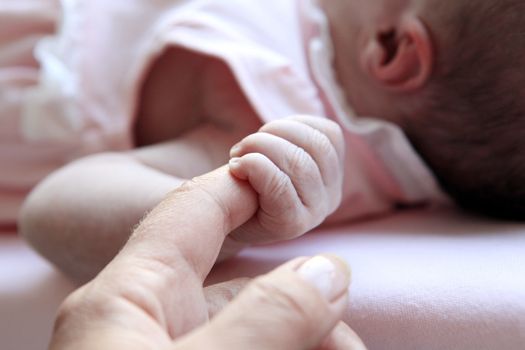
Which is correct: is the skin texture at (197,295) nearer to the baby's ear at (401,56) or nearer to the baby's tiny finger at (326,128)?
the baby's tiny finger at (326,128)

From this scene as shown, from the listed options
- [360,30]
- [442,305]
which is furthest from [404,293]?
[360,30]

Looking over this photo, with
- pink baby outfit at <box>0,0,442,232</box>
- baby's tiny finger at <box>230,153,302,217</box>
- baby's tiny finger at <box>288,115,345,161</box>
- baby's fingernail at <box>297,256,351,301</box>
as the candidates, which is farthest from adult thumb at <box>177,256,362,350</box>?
pink baby outfit at <box>0,0,442,232</box>

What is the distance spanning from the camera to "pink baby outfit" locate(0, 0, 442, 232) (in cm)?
83

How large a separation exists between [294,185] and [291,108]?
28 cm

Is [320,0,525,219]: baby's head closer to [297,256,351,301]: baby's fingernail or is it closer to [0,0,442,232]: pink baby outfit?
[0,0,442,232]: pink baby outfit

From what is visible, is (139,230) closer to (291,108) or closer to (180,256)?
(180,256)

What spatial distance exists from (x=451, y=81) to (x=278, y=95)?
0.22 m

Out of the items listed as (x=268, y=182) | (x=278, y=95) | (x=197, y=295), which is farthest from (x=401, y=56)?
(x=197, y=295)

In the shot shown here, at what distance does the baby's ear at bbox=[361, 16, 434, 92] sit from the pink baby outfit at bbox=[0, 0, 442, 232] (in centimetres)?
6

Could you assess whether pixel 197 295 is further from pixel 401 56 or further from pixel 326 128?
pixel 401 56

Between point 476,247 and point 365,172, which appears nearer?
point 476,247

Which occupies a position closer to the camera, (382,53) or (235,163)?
(235,163)

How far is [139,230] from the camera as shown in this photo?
46 centimetres

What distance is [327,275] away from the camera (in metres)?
0.42
